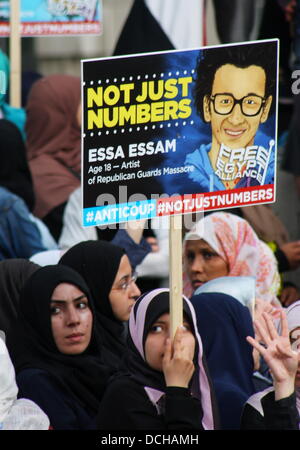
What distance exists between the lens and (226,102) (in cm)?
429

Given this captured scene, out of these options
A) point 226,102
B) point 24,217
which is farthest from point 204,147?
point 24,217

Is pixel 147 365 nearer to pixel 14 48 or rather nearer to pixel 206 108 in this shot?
pixel 206 108

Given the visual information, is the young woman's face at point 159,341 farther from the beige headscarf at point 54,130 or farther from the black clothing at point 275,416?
the beige headscarf at point 54,130

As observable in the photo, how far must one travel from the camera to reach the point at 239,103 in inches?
170

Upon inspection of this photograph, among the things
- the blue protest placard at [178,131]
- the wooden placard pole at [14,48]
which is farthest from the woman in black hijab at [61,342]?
the wooden placard pole at [14,48]

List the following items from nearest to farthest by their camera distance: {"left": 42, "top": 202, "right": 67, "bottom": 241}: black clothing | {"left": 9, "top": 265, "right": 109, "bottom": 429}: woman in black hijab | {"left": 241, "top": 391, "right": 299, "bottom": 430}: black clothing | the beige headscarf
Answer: {"left": 241, "top": 391, "right": 299, "bottom": 430}: black clothing, {"left": 9, "top": 265, "right": 109, "bottom": 429}: woman in black hijab, {"left": 42, "top": 202, "right": 67, "bottom": 241}: black clothing, the beige headscarf

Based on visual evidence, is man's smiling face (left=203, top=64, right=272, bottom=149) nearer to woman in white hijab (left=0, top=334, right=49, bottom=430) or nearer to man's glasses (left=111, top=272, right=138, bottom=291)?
man's glasses (left=111, top=272, right=138, bottom=291)

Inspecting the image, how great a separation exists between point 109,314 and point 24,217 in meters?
1.07

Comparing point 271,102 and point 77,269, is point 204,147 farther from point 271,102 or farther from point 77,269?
point 77,269

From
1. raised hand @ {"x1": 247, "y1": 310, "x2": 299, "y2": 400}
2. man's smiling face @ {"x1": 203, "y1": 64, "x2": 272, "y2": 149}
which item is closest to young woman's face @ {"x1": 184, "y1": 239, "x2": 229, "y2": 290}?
man's smiling face @ {"x1": 203, "y1": 64, "x2": 272, "y2": 149}

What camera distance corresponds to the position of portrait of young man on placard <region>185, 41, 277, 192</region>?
423 centimetres

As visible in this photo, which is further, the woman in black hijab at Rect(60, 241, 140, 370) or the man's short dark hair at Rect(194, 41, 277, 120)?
the woman in black hijab at Rect(60, 241, 140, 370)

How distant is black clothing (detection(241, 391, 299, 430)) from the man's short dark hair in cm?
105

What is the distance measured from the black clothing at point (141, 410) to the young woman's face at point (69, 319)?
50cm
